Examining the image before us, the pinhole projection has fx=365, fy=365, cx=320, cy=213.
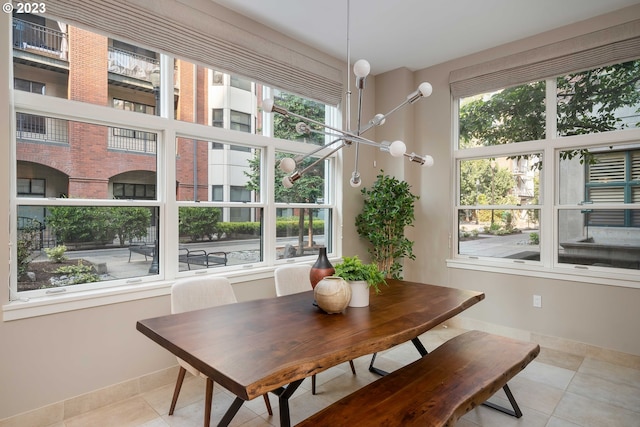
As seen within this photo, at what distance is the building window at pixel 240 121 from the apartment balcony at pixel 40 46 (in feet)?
4.22

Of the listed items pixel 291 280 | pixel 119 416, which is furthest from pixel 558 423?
pixel 119 416

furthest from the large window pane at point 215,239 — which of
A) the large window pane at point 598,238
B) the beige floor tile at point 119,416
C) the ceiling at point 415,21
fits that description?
the large window pane at point 598,238

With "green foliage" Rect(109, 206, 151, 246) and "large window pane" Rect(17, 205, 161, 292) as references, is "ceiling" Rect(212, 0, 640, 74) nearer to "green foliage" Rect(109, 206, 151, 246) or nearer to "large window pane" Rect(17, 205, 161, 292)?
"green foliage" Rect(109, 206, 151, 246)

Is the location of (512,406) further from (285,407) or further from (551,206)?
(551,206)

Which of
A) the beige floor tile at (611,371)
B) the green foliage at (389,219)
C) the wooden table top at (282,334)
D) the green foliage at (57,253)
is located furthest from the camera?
the green foliage at (389,219)

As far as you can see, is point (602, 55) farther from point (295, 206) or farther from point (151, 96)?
point (151, 96)

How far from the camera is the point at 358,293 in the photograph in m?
2.27

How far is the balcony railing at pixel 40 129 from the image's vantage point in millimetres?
2322

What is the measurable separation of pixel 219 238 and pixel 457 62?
3309 mm

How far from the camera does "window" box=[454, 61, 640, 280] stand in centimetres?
331

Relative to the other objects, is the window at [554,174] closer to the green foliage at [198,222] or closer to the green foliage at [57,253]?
the green foliage at [198,222]

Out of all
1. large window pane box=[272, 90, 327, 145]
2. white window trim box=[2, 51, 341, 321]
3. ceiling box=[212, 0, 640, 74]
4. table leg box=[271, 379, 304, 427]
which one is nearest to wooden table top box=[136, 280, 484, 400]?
table leg box=[271, 379, 304, 427]

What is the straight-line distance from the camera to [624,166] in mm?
3309

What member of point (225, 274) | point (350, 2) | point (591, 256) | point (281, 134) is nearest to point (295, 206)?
point (281, 134)
